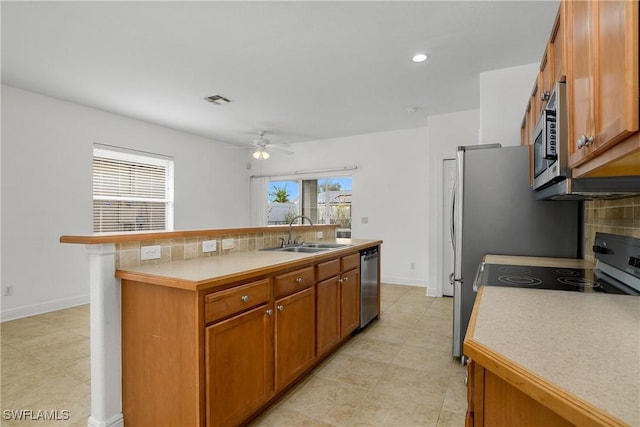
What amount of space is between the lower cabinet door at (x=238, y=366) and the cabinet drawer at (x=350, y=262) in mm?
→ 1057

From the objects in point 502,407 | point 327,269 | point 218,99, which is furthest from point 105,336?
point 218,99

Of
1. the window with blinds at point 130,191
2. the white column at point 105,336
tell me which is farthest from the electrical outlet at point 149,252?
the window with blinds at point 130,191

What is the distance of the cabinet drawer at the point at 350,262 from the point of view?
283 centimetres

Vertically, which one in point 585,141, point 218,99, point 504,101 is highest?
point 218,99

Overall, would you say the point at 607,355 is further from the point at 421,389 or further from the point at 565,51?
the point at 421,389

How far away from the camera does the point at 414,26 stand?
2.46 meters

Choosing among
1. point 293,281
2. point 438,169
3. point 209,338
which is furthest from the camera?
point 438,169

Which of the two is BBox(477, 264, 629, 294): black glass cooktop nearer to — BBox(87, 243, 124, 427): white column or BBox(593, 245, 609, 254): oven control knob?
BBox(593, 245, 609, 254): oven control knob

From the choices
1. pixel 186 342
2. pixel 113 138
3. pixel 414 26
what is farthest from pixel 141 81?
pixel 186 342

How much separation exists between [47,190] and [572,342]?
16.3 ft

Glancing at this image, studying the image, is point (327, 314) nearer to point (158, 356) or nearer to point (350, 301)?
point (350, 301)

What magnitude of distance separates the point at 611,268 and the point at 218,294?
73.9 inches

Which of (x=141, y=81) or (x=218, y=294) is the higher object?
(x=141, y=81)

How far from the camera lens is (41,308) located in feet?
12.6
